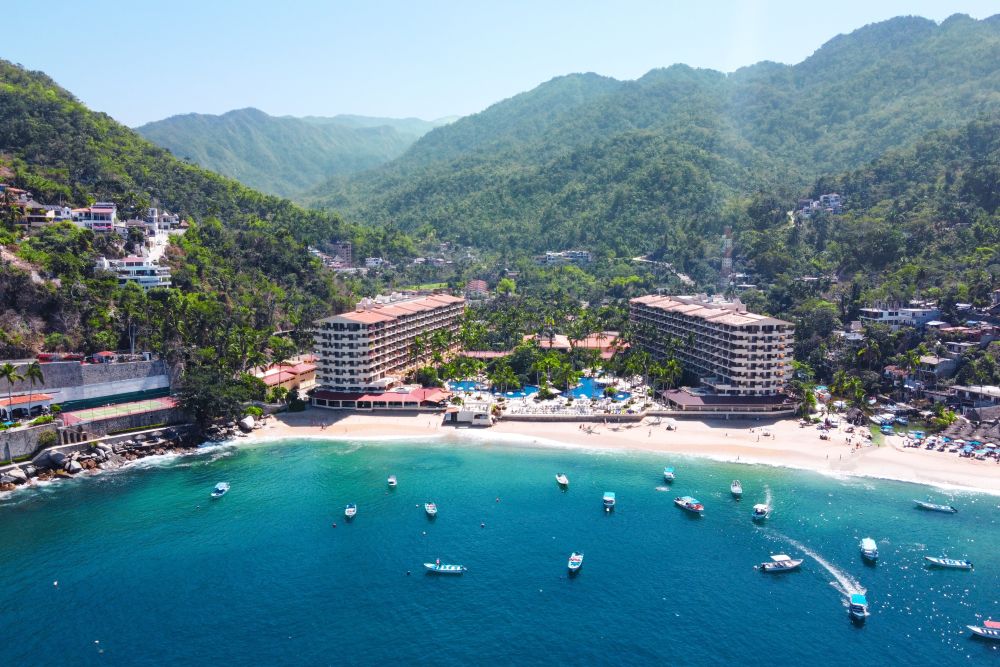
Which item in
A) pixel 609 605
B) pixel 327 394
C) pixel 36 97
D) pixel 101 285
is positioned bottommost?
pixel 609 605

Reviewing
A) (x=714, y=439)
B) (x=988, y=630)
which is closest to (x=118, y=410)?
(x=714, y=439)

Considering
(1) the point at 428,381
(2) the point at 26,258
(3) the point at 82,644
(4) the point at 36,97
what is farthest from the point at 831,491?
(4) the point at 36,97

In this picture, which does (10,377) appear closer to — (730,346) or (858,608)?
(858,608)

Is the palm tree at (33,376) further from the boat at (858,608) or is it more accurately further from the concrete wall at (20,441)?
the boat at (858,608)

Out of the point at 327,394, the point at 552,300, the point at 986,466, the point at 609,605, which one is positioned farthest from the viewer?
the point at 552,300

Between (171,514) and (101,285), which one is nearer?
(171,514)

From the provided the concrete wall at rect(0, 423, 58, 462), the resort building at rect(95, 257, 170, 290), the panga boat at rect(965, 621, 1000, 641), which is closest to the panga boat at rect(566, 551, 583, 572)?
the panga boat at rect(965, 621, 1000, 641)

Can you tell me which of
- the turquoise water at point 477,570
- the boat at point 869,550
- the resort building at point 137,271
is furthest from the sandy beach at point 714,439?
the resort building at point 137,271

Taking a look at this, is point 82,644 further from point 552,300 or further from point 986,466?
point 552,300
